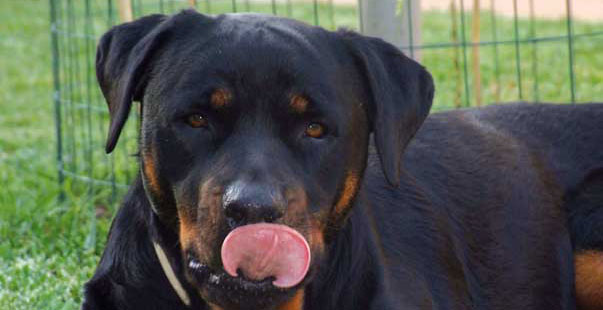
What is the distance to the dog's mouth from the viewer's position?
2.81m

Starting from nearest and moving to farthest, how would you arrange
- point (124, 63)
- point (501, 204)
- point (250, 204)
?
point (250, 204) → point (124, 63) → point (501, 204)

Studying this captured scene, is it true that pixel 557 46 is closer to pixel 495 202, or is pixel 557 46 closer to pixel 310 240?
pixel 495 202

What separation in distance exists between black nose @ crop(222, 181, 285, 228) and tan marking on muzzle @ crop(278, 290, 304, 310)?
45 cm

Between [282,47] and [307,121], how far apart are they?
0.79 ft

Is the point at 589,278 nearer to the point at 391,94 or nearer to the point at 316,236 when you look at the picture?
the point at 391,94

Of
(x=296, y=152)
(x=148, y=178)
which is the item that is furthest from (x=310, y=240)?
(x=148, y=178)

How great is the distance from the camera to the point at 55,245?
530 centimetres

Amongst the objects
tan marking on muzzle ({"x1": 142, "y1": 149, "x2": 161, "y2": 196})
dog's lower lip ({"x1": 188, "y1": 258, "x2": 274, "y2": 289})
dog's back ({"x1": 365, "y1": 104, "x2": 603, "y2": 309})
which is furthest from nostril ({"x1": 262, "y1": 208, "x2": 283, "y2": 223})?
dog's back ({"x1": 365, "y1": 104, "x2": 603, "y2": 309})

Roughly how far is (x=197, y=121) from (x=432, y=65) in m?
6.47

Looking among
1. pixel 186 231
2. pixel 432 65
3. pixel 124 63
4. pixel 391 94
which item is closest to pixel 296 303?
pixel 186 231

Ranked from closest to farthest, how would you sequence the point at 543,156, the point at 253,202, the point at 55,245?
1. the point at 253,202
2. the point at 543,156
3. the point at 55,245

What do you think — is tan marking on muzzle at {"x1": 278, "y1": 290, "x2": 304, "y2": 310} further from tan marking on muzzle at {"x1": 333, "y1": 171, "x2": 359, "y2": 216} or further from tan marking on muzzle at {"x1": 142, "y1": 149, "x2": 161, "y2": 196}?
tan marking on muzzle at {"x1": 142, "y1": 149, "x2": 161, "y2": 196}

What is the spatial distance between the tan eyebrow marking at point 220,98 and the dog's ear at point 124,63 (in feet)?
0.99

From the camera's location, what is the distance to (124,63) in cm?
329
